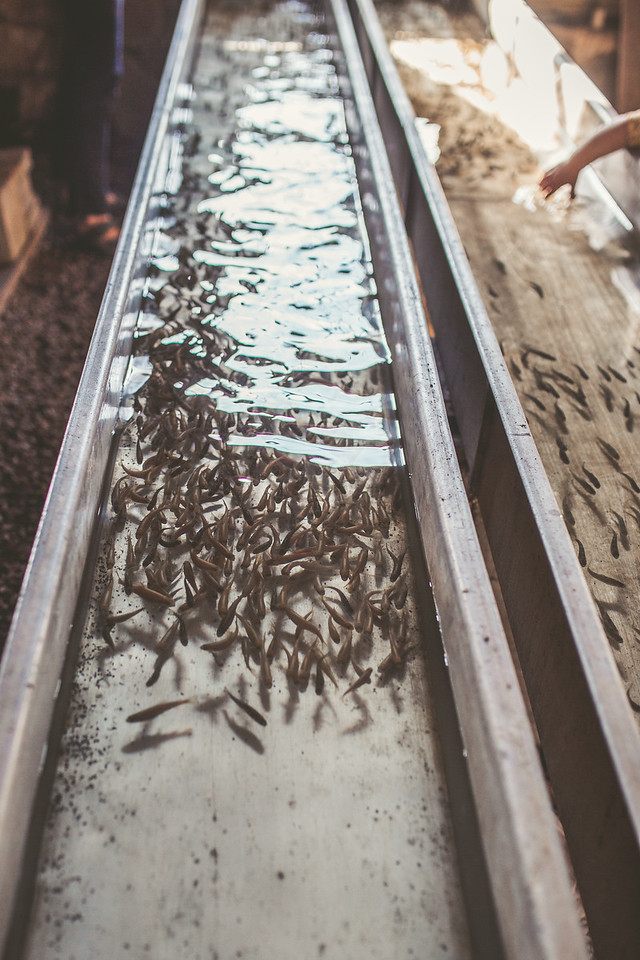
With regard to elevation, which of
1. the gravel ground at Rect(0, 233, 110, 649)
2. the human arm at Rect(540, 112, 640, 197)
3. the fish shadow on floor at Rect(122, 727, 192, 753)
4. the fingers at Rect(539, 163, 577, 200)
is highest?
the human arm at Rect(540, 112, 640, 197)

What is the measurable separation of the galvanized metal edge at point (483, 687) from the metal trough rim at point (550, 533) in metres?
0.17

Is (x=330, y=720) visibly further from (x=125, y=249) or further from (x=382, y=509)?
(x=125, y=249)

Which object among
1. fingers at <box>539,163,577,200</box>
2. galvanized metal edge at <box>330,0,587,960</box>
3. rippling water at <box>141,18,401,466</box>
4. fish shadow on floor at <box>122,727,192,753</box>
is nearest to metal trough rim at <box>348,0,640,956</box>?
galvanized metal edge at <box>330,0,587,960</box>

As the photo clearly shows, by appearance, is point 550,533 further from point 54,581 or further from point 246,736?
point 54,581

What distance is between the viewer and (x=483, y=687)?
66.9 inches

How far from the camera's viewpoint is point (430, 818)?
5.88ft

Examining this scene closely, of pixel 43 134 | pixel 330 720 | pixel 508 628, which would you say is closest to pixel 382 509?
pixel 508 628

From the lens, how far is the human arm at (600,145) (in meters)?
3.52

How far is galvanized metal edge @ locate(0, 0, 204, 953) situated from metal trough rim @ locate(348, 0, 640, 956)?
1180 millimetres

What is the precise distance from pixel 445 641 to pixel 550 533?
0.38 meters

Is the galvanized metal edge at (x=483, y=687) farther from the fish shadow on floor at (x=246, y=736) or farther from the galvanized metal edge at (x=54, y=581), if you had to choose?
the galvanized metal edge at (x=54, y=581)

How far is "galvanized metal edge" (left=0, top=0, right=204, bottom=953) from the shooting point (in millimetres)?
1570

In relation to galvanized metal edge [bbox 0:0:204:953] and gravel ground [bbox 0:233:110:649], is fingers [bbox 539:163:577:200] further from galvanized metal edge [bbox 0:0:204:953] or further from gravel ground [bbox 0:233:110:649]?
gravel ground [bbox 0:233:110:649]

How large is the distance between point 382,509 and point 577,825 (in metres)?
1.03
